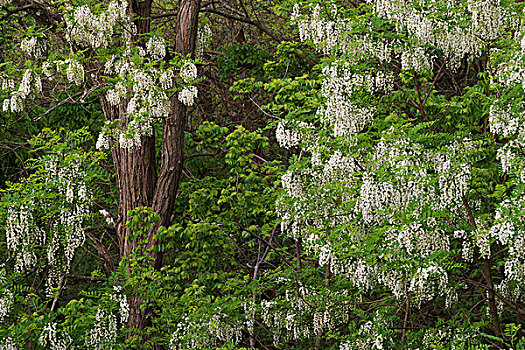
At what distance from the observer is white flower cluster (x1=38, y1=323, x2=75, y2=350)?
575 cm

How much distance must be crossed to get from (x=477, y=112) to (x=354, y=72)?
1.37 metres

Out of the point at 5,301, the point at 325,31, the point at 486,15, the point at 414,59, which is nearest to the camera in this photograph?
the point at 486,15

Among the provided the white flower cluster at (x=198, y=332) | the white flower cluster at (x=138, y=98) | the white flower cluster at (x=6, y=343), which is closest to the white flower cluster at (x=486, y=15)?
the white flower cluster at (x=138, y=98)

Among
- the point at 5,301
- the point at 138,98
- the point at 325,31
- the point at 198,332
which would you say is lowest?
the point at 198,332

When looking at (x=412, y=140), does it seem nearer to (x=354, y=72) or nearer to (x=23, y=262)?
(x=354, y=72)

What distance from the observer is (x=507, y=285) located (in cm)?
565

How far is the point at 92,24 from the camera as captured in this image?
686 cm

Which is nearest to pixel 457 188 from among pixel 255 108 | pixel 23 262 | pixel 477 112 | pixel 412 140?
pixel 412 140

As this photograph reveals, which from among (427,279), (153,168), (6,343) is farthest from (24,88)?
(427,279)

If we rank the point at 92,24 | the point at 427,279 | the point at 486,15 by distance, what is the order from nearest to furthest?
1. the point at 427,279
2. the point at 486,15
3. the point at 92,24

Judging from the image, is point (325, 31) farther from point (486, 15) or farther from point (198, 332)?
point (198, 332)

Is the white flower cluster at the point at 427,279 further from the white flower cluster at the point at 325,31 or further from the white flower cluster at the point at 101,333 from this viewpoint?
the white flower cluster at the point at 101,333

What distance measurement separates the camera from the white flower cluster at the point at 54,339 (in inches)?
226

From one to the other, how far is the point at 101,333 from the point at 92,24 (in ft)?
10.4
